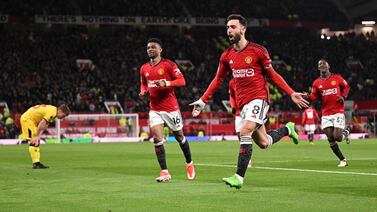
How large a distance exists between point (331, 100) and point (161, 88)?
632 cm

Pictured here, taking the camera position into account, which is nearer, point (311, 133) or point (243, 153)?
point (243, 153)

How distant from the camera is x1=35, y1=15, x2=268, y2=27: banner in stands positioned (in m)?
58.4

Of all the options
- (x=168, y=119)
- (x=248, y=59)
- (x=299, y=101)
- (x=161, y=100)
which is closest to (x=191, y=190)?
(x=248, y=59)

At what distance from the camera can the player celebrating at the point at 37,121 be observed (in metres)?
19.9

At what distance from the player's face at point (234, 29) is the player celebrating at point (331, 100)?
25.8 feet

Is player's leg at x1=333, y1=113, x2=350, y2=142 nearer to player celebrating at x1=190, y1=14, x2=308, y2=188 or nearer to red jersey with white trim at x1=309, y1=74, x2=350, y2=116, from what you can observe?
red jersey with white trim at x1=309, y1=74, x2=350, y2=116

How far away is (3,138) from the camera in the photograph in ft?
141

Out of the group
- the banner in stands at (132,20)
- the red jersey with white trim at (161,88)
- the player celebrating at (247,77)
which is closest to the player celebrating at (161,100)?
the red jersey with white trim at (161,88)

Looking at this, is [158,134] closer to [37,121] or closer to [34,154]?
[34,154]

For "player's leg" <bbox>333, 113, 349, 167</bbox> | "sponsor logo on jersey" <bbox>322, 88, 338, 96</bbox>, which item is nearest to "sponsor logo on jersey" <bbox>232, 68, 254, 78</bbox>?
"player's leg" <bbox>333, 113, 349, 167</bbox>

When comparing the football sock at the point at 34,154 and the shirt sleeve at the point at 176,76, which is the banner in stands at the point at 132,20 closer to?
the football sock at the point at 34,154

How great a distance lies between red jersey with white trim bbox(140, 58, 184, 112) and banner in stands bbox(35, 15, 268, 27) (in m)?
44.1

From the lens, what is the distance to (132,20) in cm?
6084

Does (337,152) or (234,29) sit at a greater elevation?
(234,29)
